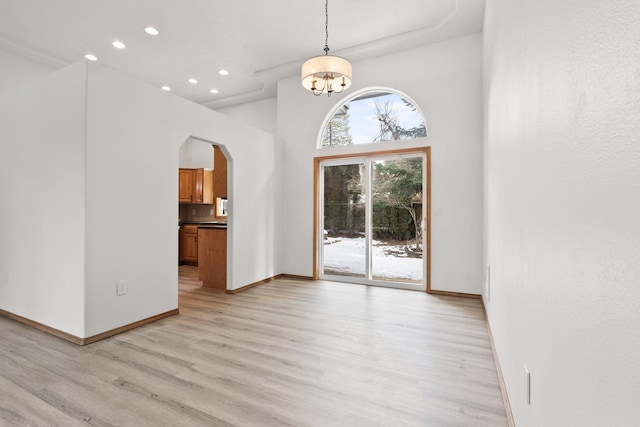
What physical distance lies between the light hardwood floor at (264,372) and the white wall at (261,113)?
4.29 meters

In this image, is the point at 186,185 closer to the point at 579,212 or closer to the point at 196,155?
the point at 196,155

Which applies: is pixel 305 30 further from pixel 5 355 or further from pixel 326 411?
pixel 5 355

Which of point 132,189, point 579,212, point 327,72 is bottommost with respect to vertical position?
point 579,212

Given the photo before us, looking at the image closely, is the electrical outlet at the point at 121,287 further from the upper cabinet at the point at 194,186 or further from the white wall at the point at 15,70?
the upper cabinet at the point at 194,186

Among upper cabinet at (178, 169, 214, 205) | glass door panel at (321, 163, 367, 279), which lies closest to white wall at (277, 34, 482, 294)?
glass door panel at (321, 163, 367, 279)

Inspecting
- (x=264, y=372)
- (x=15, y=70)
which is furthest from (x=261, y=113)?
(x=264, y=372)

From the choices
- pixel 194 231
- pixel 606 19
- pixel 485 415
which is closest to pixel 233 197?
pixel 194 231

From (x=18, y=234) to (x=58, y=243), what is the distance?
0.83 m

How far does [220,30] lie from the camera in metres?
4.10

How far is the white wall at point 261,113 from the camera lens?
6480 mm

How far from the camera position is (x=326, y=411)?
5.81ft

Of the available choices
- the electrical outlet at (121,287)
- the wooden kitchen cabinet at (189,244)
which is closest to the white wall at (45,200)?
the electrical outlet at (121,287)

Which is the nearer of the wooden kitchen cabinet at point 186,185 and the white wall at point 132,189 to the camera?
the white wall at point 132,189

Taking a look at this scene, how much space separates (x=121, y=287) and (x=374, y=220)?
3.42 m
